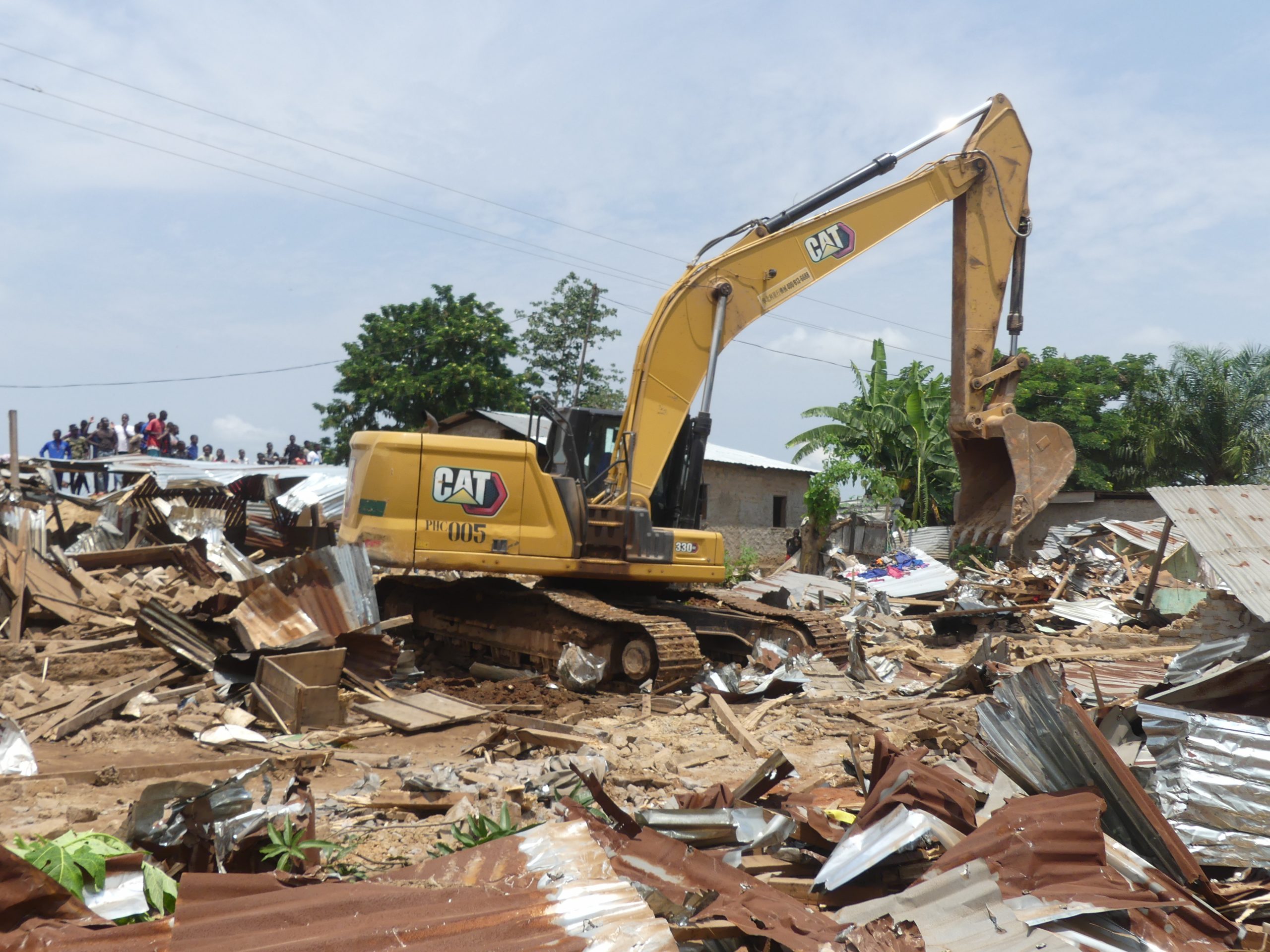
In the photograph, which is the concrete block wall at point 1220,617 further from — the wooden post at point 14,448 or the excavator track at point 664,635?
the wooden post at point 14,448

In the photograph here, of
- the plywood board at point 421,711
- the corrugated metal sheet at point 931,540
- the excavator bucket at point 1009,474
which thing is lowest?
the plywood board at point 421,711

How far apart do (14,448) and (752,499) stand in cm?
1870

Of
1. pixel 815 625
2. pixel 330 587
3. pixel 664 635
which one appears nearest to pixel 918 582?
pixel 815 625

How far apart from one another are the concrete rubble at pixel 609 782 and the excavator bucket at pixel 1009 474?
1.61 metres

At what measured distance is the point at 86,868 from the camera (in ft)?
11.6

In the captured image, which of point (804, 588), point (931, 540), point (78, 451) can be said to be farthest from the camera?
point (78, 451)

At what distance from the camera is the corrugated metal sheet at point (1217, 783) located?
4.01m

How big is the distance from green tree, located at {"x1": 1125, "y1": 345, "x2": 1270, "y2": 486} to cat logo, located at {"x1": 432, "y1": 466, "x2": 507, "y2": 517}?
86.6 ft

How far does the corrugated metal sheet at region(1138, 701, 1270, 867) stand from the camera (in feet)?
13.2

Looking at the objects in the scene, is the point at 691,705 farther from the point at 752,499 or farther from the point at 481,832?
the point at 752,499

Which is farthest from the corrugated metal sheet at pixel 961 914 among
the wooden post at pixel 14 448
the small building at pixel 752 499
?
the small building at pixel 752 499

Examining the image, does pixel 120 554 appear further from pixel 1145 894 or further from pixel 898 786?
pixel 1145 894

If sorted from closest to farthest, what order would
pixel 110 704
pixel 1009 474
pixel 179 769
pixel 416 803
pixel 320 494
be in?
pixel 416 803 → pixel 179 769 → pixel 110 704 → pixel 1009 474 → pixel 320 494

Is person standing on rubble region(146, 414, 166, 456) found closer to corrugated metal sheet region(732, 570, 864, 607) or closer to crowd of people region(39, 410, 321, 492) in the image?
crowd of people region(39, 410, 321, 492)
